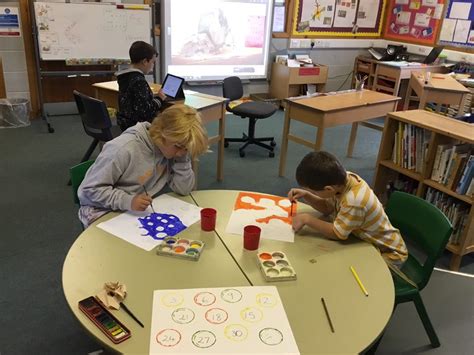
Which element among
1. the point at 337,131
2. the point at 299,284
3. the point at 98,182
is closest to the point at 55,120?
the point at 337,131

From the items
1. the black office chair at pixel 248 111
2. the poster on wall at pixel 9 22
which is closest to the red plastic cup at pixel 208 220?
the black office chair at pixel 248 111

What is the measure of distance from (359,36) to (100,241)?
6247 millimetres

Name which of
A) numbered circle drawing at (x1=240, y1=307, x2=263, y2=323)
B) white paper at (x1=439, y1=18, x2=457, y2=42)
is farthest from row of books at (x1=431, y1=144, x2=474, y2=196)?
white paper at (x1=439, y1=18, x2=457, y2=42)

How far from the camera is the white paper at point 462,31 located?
553 centimetres

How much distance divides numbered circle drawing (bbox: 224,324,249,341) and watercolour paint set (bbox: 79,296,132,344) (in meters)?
0.24

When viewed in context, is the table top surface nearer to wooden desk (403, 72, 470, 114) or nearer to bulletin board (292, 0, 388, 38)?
wooden desk (403, 72, 470, 114)

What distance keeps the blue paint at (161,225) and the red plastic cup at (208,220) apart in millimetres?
74

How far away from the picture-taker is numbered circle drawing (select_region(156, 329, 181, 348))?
3.43 feet

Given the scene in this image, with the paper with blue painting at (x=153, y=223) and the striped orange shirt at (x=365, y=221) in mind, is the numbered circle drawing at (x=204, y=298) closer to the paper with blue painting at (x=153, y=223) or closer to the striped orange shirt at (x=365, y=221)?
the paper with blue painting at (x=153, y=223)

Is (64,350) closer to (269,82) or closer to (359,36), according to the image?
(269,82)

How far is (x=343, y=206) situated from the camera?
5.24 feet

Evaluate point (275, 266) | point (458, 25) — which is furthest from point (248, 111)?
point (458, 25)

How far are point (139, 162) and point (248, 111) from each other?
257 cm

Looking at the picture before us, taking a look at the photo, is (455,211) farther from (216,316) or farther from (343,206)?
(216,316)
